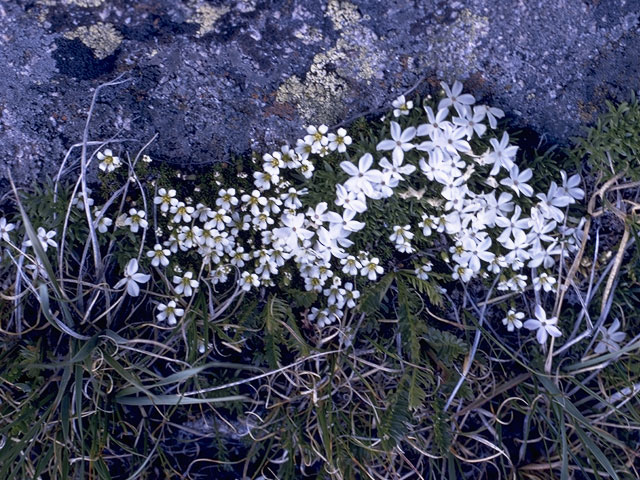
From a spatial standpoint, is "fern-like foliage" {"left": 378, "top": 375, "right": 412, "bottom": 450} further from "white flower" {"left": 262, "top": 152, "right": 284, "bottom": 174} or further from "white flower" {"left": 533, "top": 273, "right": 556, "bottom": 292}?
"white flower" {"left": 262, "top": 152, "right": 284, "bottom": 174}

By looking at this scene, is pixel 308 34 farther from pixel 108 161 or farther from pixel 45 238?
pixel 45 238

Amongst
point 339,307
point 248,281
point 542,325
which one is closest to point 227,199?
point 248,281

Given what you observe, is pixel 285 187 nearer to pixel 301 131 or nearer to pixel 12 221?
pixel 301 131

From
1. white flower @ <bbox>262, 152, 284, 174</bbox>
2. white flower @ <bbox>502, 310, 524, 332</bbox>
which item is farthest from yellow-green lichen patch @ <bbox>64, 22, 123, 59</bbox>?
white flower @ <bbox>502, 310, 524, 332</bbox>

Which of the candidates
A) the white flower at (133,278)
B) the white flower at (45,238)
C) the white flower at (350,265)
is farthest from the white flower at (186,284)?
the white flower at (350,265)

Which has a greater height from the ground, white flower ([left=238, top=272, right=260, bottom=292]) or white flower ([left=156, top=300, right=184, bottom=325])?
white flower ([left=238, top=272, right=260, bottom=292])

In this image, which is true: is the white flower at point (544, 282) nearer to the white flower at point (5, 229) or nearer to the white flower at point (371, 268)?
the white flower at point (371, 268)

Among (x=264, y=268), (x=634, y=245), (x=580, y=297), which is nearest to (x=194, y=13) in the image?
(x=264, y=268)
